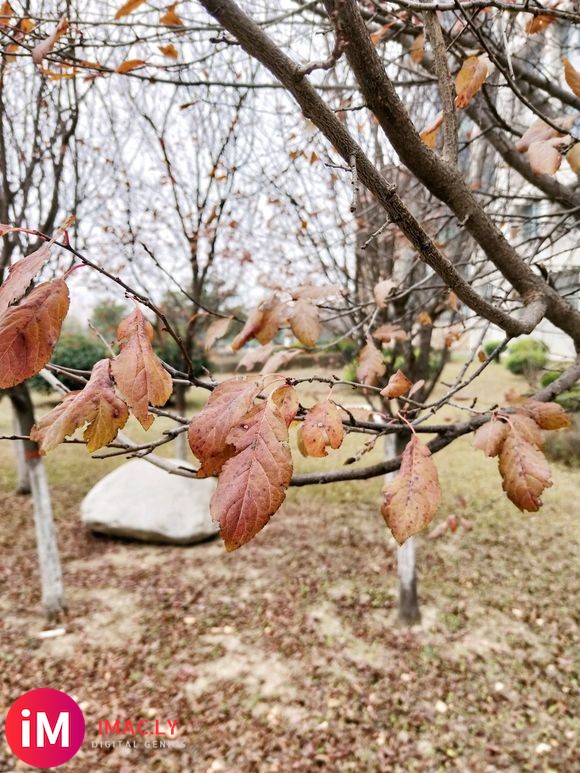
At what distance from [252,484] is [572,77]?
4.00ft

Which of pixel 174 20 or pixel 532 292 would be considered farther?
pixel 174 20

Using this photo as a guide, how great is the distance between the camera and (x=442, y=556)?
5.20 m

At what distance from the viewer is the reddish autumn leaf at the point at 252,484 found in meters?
0.66

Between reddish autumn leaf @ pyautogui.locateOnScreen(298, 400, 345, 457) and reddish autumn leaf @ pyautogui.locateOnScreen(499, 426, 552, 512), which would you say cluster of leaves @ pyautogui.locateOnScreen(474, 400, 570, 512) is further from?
reddish autumn leaf @ pyautogui.locateOnScreen(298, 400, 345, 457)

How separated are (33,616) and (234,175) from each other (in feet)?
15.0

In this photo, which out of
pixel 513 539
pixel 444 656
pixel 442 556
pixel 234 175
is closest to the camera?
pixel 444 656

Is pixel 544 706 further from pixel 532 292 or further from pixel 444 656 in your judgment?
pixel 532 292

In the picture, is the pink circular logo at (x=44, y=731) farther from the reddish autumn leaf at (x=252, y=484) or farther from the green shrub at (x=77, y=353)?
the green shrub at (x=77, y=353)

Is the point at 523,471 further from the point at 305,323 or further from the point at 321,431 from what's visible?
the point at 305,323

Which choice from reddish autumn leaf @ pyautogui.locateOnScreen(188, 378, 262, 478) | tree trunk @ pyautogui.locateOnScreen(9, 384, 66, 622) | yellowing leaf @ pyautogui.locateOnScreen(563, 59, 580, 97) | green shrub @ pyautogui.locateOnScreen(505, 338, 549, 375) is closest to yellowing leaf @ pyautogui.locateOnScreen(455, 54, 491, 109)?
yellowing leaf @ pyautogui.locateOnScreen(563, 59, 580, 97)

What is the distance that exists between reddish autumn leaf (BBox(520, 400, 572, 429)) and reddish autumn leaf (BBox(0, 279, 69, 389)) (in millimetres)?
1137

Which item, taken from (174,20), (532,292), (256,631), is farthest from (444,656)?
(174,20)

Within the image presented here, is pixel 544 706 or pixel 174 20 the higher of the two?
pixel 174 20

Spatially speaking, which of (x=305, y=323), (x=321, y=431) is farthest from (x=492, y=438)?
(x=305, y=323)
